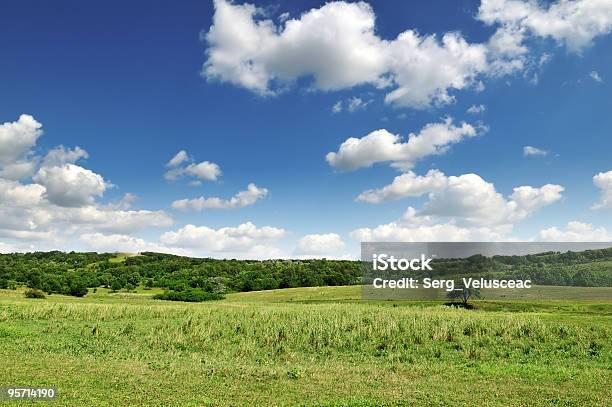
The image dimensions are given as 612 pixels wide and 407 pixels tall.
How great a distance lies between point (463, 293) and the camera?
247 feet

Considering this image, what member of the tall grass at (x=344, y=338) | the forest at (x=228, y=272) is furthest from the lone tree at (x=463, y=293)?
the tall grass at (x=344, y=338)

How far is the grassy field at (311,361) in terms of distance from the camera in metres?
14.0

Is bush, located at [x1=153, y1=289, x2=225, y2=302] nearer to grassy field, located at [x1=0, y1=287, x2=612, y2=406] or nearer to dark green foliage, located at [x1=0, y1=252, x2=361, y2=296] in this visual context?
dark green foliage, located at [x1=0, y1=252, x2=361, y2=296]

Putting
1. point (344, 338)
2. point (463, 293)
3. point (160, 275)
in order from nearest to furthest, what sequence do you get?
point (344, 338), point (463, 293), point (160, 275)

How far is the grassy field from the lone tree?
44.7 m

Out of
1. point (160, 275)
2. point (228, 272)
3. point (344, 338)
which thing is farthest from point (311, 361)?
point (228, 272)

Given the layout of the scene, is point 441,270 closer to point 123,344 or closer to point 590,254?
point 590,254

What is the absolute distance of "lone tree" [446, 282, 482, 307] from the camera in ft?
246

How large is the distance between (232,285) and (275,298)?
149 ft

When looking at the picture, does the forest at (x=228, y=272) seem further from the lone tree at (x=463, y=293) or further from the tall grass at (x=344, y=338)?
the tall grass at (x=344, y=338)

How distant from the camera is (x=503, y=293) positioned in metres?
78.2

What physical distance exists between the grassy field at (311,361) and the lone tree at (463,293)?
4475 centimetres

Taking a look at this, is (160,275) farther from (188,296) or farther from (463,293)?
(463,293)

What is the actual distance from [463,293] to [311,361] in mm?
60471
